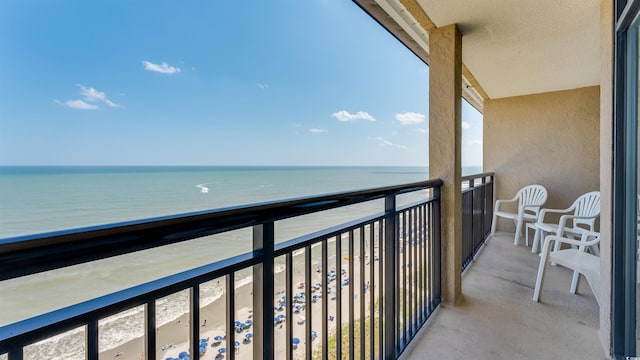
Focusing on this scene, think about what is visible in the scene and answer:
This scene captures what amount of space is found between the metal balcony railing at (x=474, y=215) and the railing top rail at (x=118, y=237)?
235 centimetres

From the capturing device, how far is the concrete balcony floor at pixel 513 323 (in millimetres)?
1626

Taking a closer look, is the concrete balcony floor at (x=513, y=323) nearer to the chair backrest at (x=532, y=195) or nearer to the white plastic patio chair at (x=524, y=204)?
the white plastic patio chair at (x=524, y=204)

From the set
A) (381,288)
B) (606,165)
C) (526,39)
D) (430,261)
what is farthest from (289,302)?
(526,39)

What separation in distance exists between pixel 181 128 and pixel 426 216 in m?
17.0

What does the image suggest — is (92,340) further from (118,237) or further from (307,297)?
(307,297)

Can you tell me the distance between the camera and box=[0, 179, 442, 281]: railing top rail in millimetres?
381

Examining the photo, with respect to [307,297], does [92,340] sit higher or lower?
higher

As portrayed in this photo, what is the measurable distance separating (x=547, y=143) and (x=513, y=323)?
3135mm

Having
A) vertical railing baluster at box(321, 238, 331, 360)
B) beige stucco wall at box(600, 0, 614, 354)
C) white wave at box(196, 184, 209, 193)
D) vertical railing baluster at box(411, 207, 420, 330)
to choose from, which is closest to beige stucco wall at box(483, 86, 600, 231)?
beige stucco wall at box(600, 0, 614, 354)

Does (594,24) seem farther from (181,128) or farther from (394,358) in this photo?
(181,128)

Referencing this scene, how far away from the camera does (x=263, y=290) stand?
0.81 meters

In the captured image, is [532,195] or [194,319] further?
[532,195]

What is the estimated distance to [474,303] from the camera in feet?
7.13

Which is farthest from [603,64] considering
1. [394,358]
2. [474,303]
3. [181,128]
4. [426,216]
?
[181,128]
